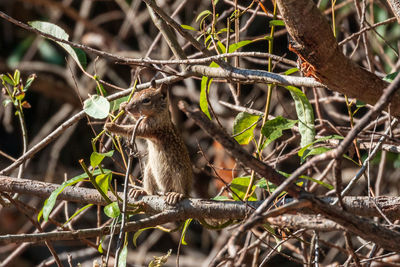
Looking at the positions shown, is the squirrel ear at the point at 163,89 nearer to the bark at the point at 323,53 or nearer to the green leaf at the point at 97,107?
the green leaf at the point at 97,107

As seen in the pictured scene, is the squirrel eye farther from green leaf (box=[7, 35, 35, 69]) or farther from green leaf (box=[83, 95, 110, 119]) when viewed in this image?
green leaf (box=[7, 35, 35, 69])

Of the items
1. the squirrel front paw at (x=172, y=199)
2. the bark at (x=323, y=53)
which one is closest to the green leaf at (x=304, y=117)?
the bark at (x=323, y=53)

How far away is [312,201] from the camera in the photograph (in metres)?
1.32

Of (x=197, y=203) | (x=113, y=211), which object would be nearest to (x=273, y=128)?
(x=197, y=203)

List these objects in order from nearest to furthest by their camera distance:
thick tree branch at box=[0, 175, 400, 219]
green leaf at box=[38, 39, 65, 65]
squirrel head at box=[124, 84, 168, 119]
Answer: thick tree branch at box=[0, 175, 400, 219] < squirrel head at box=[124, 84, 168, 119] < green leaf at box=[38, 39, 65, 65]

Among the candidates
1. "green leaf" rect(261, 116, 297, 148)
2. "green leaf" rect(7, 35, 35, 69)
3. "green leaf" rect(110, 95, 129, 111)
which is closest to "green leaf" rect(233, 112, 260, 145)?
"green leaf" rect(261, 116, 297, 148)

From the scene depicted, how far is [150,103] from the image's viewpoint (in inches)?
116

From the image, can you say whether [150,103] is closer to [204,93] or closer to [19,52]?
[204,93]

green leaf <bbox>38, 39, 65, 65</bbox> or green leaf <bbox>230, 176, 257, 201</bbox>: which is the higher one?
green leaf <bbox>38, 39, 65, 65</bbox>

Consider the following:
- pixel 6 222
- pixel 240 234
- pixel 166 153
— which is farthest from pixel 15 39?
pixel 240 234

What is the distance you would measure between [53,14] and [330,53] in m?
4.29

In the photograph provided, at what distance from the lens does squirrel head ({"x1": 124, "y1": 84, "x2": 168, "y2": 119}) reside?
2.83 metres

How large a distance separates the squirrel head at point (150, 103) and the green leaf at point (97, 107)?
2.30 feet

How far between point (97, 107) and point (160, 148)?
38.7 inches
